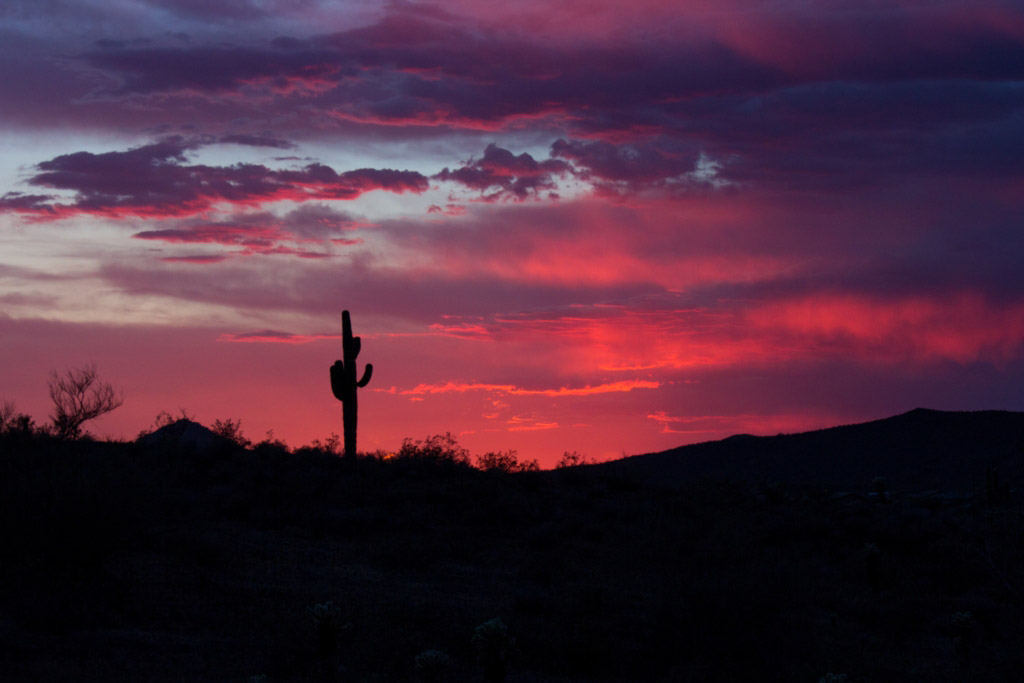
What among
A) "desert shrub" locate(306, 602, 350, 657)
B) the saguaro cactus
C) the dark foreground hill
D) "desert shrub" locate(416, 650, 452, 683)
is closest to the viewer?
"desert shrub" locate(416, 650, 452, 683)

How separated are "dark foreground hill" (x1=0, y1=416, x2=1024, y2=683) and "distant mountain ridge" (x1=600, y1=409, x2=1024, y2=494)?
100ft

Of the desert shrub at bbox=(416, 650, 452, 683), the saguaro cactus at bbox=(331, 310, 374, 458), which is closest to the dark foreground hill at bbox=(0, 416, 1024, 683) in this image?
the desert shrub at bbox=(416, 650, 452, 683)

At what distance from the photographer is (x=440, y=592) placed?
63.3 feet

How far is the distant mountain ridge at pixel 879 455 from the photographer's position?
56.0 meters

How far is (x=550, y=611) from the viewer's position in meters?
17.6

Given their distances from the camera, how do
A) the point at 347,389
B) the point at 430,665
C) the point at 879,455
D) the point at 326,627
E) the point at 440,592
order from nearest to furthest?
1. the point at 430,665
2. the point at 326,627
3. the point at 440,592
4. the point at 347,389
5. the point at 879,455

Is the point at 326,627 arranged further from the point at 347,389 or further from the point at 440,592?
the point at 347,389

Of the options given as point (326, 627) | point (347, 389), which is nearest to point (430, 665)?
point (326, 627)

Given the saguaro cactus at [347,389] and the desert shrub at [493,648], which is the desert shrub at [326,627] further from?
the saguaro cactus at [347,389]

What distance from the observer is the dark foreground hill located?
1453cm

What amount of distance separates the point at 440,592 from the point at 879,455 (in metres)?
49.1

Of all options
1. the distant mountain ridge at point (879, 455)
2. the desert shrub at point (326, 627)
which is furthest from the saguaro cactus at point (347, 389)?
the distant mountain ridge at point (879, 455)

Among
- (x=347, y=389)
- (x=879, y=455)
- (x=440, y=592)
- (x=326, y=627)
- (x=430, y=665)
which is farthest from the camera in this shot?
(x=879, y=455)

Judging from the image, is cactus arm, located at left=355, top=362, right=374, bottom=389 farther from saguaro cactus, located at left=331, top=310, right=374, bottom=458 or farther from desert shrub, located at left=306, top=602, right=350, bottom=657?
desert shrub, located at left=306, top=602, right=350, bottom=657
